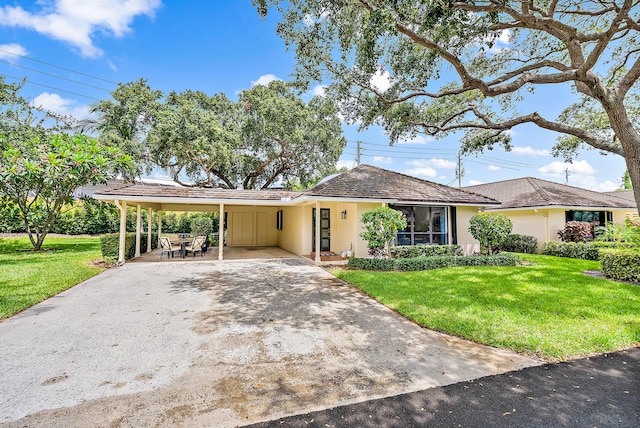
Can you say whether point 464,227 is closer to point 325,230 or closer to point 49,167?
point 325,230

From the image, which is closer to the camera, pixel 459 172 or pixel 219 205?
pixel 219 205

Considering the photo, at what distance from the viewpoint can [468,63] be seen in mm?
11570

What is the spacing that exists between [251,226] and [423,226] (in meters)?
11.2

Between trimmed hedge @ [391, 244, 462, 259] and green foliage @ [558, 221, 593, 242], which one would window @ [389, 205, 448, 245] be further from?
green foliage @ [558, 221, 593, 242]

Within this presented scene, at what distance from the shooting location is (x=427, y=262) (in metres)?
11.0

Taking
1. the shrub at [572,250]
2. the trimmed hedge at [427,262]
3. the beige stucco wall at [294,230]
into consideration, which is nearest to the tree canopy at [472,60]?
the shrub at [572,250]

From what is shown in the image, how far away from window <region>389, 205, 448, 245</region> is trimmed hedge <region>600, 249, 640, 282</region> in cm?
535

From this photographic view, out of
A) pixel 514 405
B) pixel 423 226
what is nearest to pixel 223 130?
pixel 423 226

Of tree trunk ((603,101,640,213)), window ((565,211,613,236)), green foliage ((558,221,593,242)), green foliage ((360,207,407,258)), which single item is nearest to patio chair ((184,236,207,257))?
green foliage ((360,207,407,258))

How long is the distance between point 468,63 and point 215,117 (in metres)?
16.3

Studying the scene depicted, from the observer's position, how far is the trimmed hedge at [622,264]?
9.05 m

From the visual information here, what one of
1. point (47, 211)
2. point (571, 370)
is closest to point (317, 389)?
point (571, 370)

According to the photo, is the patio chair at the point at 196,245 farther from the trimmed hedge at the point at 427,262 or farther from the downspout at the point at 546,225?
the downspout at the point at 546,225

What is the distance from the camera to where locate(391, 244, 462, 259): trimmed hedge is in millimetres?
11898
